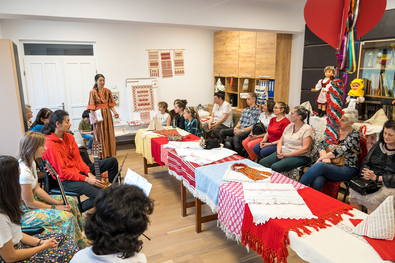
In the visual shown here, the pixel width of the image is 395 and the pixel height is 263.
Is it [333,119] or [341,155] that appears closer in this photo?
[333,119]

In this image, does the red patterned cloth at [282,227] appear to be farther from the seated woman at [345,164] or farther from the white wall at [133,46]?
the white wall at [133,46]

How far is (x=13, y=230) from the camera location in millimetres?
1513

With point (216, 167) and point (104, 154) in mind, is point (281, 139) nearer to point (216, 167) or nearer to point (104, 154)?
point (216, 167)

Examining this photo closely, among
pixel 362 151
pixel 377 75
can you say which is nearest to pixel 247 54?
pixel 377 75

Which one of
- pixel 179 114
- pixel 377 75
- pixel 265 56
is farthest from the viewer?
pixel 265 56

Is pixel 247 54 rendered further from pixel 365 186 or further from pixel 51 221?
pixel 51 221

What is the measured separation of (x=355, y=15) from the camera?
1.52m

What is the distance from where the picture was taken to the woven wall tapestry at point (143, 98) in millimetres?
6207

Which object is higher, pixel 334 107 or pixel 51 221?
pixel 334 107

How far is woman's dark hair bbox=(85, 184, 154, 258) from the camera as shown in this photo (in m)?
1.10

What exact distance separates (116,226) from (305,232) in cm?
106

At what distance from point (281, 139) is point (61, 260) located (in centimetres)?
279

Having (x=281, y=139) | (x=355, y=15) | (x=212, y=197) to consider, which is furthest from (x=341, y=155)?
(x=355, y=15)

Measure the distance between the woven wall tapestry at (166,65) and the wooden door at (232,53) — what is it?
1339 millimetres
